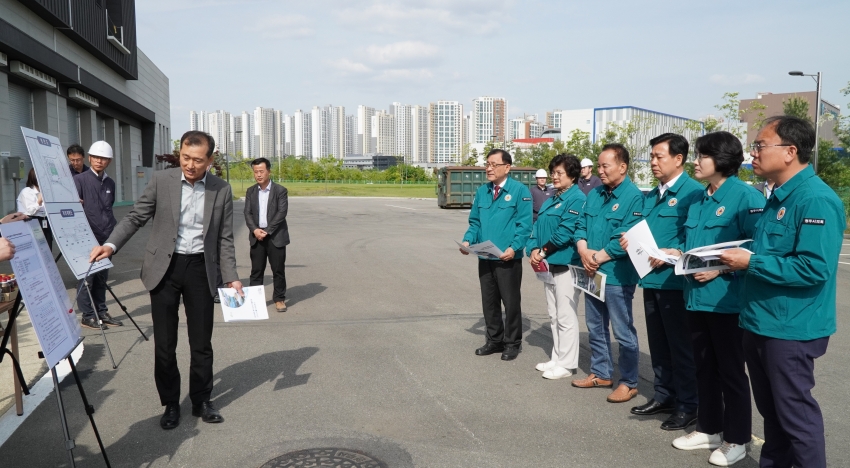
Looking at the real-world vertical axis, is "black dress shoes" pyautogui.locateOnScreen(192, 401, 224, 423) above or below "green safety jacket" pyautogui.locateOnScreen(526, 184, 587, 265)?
below

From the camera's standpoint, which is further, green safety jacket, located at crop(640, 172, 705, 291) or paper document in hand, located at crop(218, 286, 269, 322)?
paper document in hand, located at crop(218, 286, 269, 322)

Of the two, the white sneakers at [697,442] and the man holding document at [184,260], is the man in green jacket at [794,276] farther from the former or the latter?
the man holding document at [184,260]

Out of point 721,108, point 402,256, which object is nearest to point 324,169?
point 721,108

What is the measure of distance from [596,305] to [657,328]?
729mm

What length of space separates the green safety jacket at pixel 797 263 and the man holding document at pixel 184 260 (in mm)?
3525

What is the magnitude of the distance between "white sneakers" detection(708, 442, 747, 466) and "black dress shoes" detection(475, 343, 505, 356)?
2761mm

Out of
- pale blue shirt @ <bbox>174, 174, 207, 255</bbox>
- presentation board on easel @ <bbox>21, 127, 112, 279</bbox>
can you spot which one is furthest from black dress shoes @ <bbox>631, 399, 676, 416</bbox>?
presentation board on easel @ <bbox>21, 127, 112, 279</bbox>

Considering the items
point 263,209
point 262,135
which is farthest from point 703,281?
point 262,135

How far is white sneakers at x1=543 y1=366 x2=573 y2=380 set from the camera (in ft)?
19.2

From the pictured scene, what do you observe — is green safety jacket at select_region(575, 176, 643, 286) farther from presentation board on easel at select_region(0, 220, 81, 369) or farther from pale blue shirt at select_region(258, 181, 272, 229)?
pale blue shirt at select_region(258, 181, 272, 229)

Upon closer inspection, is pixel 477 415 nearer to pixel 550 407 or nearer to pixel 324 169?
pixel 550 407

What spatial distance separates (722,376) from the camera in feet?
13.5

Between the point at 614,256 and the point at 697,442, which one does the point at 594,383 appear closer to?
the point at 614,256

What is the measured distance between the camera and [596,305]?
5.50 meters
